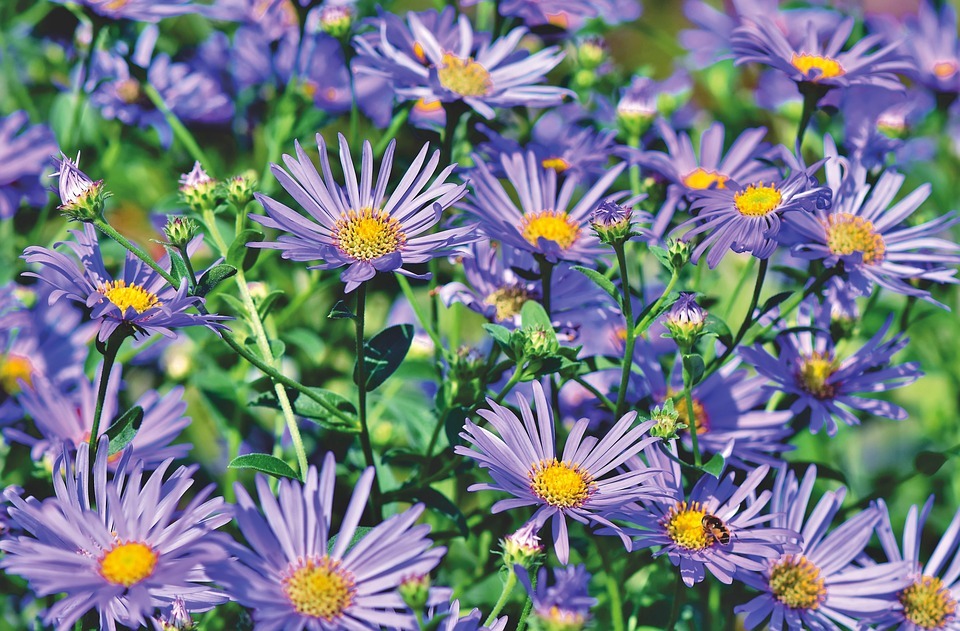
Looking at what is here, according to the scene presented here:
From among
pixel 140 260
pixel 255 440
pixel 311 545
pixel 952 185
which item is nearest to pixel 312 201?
pixel 140 260

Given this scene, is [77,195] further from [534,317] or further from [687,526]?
[687,526]

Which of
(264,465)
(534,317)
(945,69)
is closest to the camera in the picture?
(264,465)

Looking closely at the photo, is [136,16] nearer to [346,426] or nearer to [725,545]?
[346,426]

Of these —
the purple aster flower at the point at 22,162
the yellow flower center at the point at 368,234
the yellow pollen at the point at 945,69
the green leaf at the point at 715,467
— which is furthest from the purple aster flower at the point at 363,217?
the yellow pollen at the point at 945,69

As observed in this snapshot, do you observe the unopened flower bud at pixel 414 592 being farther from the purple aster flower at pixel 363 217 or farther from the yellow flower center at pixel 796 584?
the yellow flower center at pixel 796 584

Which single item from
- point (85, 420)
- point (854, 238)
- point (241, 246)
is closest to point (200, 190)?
point (241, 246)

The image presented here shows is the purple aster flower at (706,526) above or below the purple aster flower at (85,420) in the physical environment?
below
